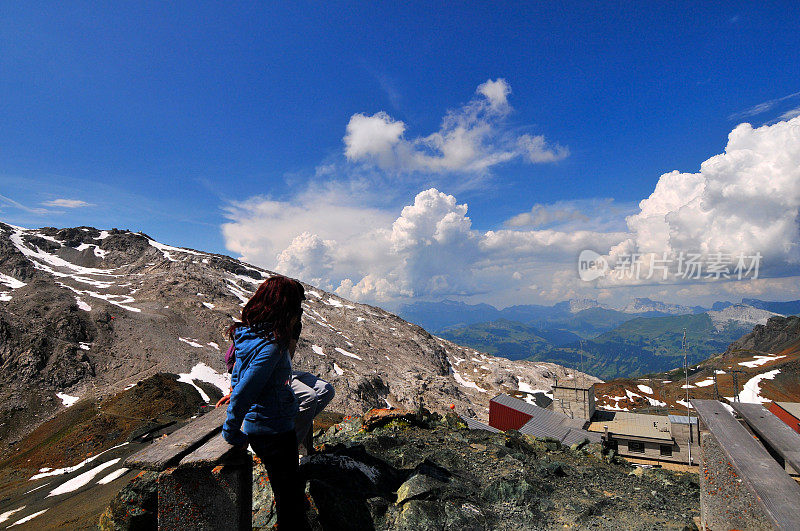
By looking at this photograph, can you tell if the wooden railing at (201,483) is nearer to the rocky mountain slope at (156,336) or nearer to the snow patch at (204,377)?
the rocky mountain slope at (156,336)

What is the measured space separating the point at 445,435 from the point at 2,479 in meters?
42.3

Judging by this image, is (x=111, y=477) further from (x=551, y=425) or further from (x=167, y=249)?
(x=167, y=249)

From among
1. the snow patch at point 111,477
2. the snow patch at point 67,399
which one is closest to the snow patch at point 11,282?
the snow patch at point 67,399

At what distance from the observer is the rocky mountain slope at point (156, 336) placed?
5156cm

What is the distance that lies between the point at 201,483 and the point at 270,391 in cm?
120

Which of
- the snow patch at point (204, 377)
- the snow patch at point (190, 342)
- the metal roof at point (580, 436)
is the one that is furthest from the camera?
the snow patch at point (190, 342)

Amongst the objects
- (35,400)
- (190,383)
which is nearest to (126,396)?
(190,383)

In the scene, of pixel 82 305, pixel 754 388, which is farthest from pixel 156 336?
pixel 754 388

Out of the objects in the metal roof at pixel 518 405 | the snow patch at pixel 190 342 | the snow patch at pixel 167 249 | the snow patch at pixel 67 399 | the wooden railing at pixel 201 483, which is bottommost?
the snow patch at pixel 67 399

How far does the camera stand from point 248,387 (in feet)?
12.8

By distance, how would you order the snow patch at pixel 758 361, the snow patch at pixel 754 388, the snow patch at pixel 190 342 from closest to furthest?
the snow patch at pixel 190 342
the snow patch at pixel 754 388
the snow patch at pixel 758 361

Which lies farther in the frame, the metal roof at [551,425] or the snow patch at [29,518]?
the metal roof at [551,425]

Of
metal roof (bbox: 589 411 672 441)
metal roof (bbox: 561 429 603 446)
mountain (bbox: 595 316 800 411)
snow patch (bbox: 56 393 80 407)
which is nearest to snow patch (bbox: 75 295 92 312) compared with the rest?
snow patch (bbox: 56 393 80 407)

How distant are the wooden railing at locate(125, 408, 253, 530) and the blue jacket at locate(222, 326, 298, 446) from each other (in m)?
0.29
